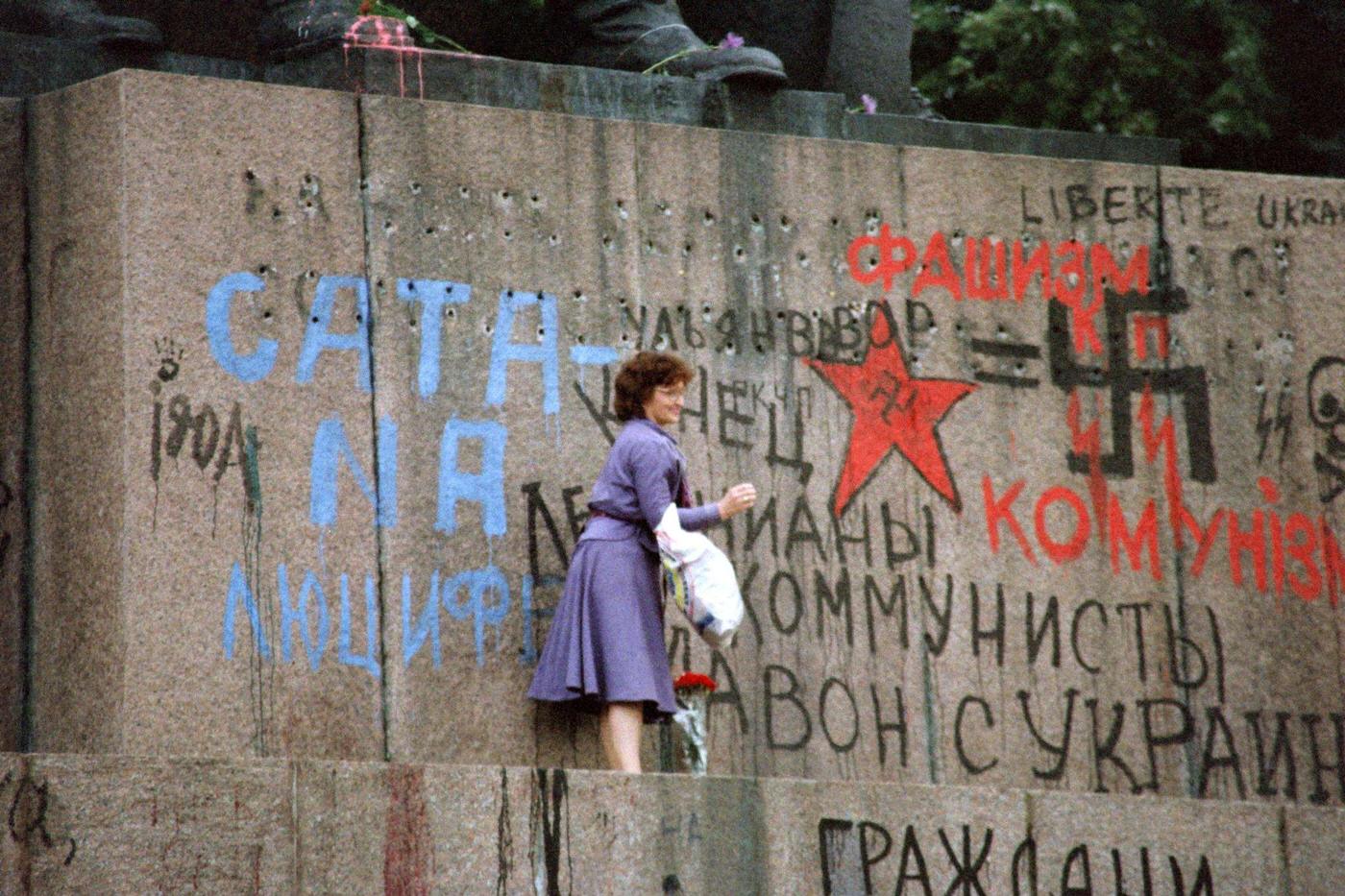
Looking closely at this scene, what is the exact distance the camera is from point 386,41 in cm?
1016

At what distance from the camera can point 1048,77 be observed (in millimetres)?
16719

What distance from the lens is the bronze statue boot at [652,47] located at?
35.1ft

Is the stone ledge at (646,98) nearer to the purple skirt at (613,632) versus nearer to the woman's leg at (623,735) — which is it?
the purple skirt at (613,632)

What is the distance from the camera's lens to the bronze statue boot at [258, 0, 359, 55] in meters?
10.2

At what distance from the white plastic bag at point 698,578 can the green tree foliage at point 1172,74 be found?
791 centimetres

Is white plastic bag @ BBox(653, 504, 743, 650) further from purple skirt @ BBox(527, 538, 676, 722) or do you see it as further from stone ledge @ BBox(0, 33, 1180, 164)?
stone ledge @ BBox(0, 33, 1180, 164)

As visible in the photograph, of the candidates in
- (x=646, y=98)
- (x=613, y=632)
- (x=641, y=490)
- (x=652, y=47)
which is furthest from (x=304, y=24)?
(x=613, y=632)

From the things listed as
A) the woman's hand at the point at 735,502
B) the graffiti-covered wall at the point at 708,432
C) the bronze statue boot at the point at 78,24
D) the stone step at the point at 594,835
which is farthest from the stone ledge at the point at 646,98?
the stone step at the point at 594,835

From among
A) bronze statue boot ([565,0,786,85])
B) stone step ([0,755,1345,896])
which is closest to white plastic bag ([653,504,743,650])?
stone step ([0,755,1345,896])

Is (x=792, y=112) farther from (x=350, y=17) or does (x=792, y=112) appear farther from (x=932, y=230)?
(x=350, y=17)

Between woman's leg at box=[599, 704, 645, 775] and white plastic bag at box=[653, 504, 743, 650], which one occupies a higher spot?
white plastic bag at box=[653, 504, 743, 650]

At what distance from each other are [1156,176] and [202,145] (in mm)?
3926

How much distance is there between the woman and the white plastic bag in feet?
0.27

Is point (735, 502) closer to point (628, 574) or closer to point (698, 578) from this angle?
point (698, 578)
